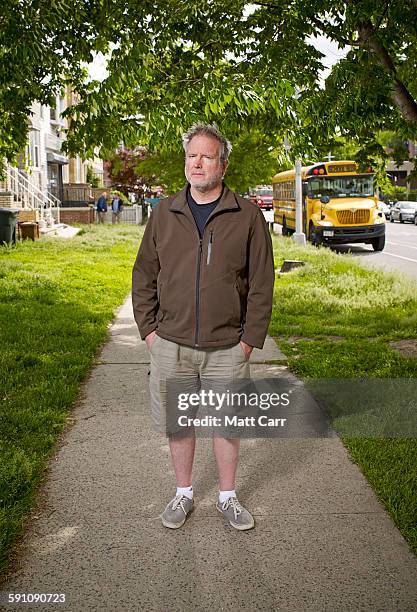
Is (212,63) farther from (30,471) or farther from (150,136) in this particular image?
(30,471)

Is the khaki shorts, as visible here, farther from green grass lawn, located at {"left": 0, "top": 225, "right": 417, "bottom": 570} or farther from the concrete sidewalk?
green grass lawn, located at {"left": 0, "top": 225, "right": 417, "bottom": 570}

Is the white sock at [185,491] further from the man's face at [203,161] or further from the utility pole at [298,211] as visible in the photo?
the utility pole at [298,211]

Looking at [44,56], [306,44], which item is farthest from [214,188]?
[306,44]

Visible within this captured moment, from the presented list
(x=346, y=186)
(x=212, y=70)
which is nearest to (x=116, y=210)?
(x=346, y=186)

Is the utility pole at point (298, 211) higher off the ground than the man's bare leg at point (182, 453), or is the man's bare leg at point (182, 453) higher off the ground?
the utility pole at point (298, 211)

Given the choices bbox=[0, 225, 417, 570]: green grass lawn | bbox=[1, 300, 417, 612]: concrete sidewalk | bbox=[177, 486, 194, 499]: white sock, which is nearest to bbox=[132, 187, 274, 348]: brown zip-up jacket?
bbox=[177, 486, 194, 499]: white sock

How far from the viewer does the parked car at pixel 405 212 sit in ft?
139

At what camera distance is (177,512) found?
3809 mm

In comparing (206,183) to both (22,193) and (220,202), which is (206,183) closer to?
(220,202)

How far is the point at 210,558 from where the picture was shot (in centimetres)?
345

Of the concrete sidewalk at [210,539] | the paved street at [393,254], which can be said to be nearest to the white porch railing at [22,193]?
the paved street at [393,254]

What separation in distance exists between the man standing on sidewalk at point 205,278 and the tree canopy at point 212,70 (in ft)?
11.2

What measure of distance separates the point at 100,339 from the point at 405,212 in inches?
1449

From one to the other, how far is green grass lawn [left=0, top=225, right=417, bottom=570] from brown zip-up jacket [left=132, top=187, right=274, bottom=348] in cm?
132
